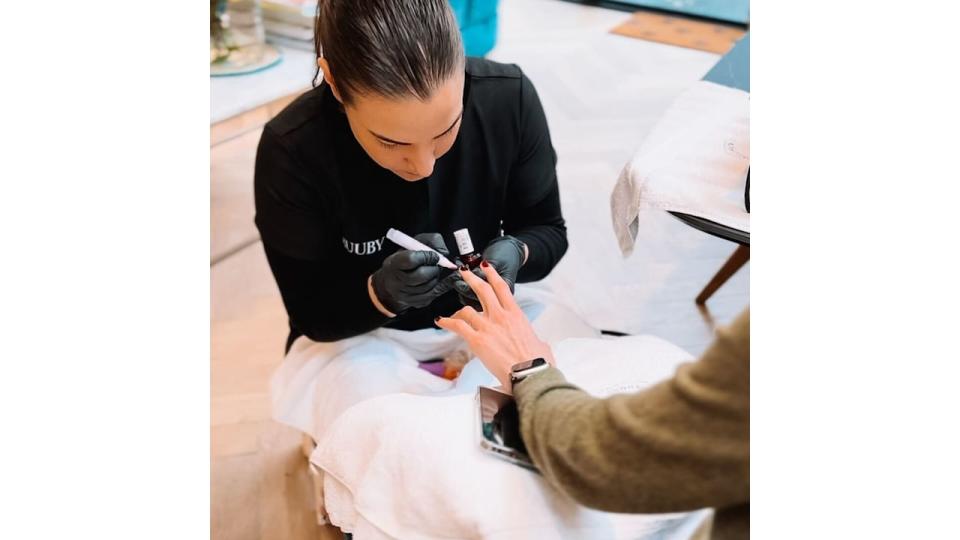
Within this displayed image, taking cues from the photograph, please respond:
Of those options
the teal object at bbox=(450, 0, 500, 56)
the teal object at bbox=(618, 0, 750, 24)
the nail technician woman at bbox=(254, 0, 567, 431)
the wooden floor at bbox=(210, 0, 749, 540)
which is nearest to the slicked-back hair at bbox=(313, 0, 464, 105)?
the nail technician woman at bbox=(254, 0, 567, 431)

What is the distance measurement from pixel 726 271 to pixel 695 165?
0.87 m

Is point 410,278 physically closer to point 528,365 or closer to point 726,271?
point 528,365

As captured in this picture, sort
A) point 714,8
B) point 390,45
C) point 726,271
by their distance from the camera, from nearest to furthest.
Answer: point 390,45 < point 726,271 < point 714,8

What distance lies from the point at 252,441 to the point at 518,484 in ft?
3.56

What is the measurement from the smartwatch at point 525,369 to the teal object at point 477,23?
7.82ft

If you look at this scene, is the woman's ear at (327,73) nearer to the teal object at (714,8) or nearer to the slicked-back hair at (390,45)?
the slicked-back hair at (390,45)

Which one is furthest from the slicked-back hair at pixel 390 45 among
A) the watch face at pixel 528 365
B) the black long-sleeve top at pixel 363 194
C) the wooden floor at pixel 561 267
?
the wooden floor at pixel 561 267

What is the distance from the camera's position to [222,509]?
4.97 feet

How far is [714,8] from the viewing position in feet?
12.4

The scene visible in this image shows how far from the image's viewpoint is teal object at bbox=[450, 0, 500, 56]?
118 inches

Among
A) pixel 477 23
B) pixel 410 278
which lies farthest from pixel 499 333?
pixel 477 23

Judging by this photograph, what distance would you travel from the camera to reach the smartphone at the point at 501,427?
0.73 metres
